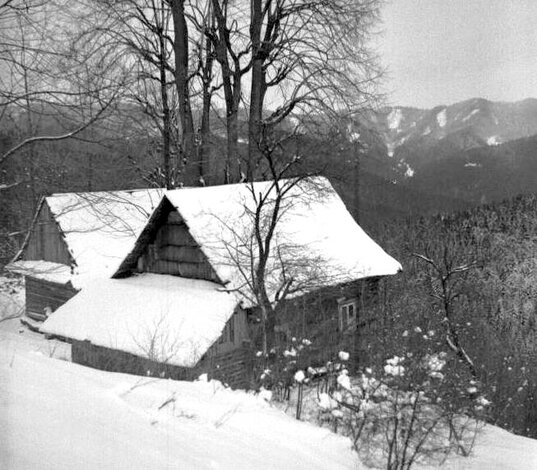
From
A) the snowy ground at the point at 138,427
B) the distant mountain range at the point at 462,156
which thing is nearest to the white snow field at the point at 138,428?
the snowy ground at the point at 138,427

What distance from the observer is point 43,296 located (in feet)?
76.3

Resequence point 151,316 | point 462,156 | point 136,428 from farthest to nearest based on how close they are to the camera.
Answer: point 462,156
point 151,316
point 136,428

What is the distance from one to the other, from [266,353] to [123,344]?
125 inches

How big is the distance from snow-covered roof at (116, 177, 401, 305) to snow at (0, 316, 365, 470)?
6.30 meters

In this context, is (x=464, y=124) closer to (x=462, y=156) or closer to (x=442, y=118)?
(x=462, y=156)

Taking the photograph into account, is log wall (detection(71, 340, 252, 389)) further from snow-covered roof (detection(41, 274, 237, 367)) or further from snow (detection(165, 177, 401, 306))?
snow (detection(165, 177, 401, 306))

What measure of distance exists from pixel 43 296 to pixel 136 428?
72.1 feet

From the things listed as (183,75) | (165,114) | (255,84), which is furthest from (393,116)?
(165,114)

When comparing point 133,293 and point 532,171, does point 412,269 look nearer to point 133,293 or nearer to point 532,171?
point 532,171

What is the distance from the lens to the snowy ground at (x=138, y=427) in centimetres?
278

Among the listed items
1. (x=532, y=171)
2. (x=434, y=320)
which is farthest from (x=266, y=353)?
(x=532, y=171)

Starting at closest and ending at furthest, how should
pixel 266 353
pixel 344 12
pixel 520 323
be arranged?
pixel 266 353
pixel 344 12
pixel 520 323

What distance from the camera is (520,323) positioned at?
106 ft

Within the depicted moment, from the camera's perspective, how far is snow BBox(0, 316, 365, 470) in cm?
278
